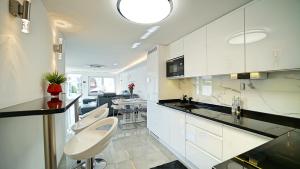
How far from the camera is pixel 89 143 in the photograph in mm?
1439

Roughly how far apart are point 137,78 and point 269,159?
285 inches

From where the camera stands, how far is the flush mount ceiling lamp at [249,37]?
142 centimetres

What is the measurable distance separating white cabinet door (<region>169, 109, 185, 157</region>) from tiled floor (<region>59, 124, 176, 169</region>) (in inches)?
9.5

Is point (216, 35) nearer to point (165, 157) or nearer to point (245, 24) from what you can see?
point (245, 24)

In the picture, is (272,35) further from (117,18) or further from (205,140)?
(117,18)

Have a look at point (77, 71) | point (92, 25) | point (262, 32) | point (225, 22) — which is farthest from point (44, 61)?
point (77, 71)

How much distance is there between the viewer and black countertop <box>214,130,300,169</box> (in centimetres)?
57

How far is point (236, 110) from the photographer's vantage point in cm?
189

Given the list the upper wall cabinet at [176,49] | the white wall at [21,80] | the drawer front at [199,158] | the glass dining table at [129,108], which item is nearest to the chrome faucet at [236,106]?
the drawer front at [199,158]

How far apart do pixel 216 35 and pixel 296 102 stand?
3.84ft

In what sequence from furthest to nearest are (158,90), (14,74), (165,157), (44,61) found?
(158,90) < (165,157) < (44,61) < (14,74)

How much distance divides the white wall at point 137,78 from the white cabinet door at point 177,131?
359cm

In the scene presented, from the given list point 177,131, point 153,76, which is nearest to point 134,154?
point 177,131

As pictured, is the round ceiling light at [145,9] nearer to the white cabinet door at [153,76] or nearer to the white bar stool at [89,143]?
the white bar stool at [89,143]
